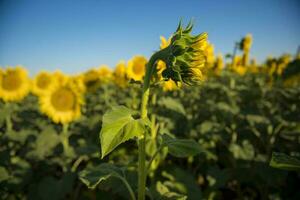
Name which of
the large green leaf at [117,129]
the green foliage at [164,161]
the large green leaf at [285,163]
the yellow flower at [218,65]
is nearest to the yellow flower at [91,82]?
the green foliage at [164,161]

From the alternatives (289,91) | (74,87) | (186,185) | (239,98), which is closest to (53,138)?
(74,87)

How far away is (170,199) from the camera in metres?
1.40

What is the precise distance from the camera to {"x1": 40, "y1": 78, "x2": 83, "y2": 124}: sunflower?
12.0 feet

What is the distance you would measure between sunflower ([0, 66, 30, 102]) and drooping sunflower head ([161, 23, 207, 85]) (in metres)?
3.69

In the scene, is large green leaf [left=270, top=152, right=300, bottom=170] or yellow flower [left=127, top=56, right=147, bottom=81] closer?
large green leaf [left=270, top=152, right=300, bottom=170]

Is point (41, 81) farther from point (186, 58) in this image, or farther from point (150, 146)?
point (186, 58)

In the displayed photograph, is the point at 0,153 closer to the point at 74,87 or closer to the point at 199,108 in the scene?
the point at 74,87

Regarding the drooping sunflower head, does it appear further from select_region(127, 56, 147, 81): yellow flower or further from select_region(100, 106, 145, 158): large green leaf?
select_region(127, 56, 147, 81): yellow flower

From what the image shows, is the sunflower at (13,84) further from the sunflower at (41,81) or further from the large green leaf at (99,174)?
the large green leaf at (99,174)

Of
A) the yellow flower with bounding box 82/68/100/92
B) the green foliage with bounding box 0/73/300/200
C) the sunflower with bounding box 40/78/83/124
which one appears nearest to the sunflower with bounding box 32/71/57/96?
the yellow flower with bounding box 82/68/100/92

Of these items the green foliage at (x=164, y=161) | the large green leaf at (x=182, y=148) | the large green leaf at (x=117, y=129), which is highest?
the large green leaf at (x=117, y=129)

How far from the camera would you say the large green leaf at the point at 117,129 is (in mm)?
1074

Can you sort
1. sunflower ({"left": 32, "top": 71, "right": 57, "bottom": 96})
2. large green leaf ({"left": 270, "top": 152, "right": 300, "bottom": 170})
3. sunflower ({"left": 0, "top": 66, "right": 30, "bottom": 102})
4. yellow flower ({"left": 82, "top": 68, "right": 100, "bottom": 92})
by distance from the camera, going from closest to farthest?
1. large green leaf ({"left": 270, "top": 152, "right": 300, "bottom": 170})
2. sunflower ({"left": 0, "top": 66, "right": 30, "bottom": 102})
3. yellow flower ({"left": 82, "top": 68, "right": 100, "bottom": 92})
4. sunflower ({"left": 32, "top": 71, "right": 57, "bottom": 96})

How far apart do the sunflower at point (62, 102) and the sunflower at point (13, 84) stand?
2.96ft
